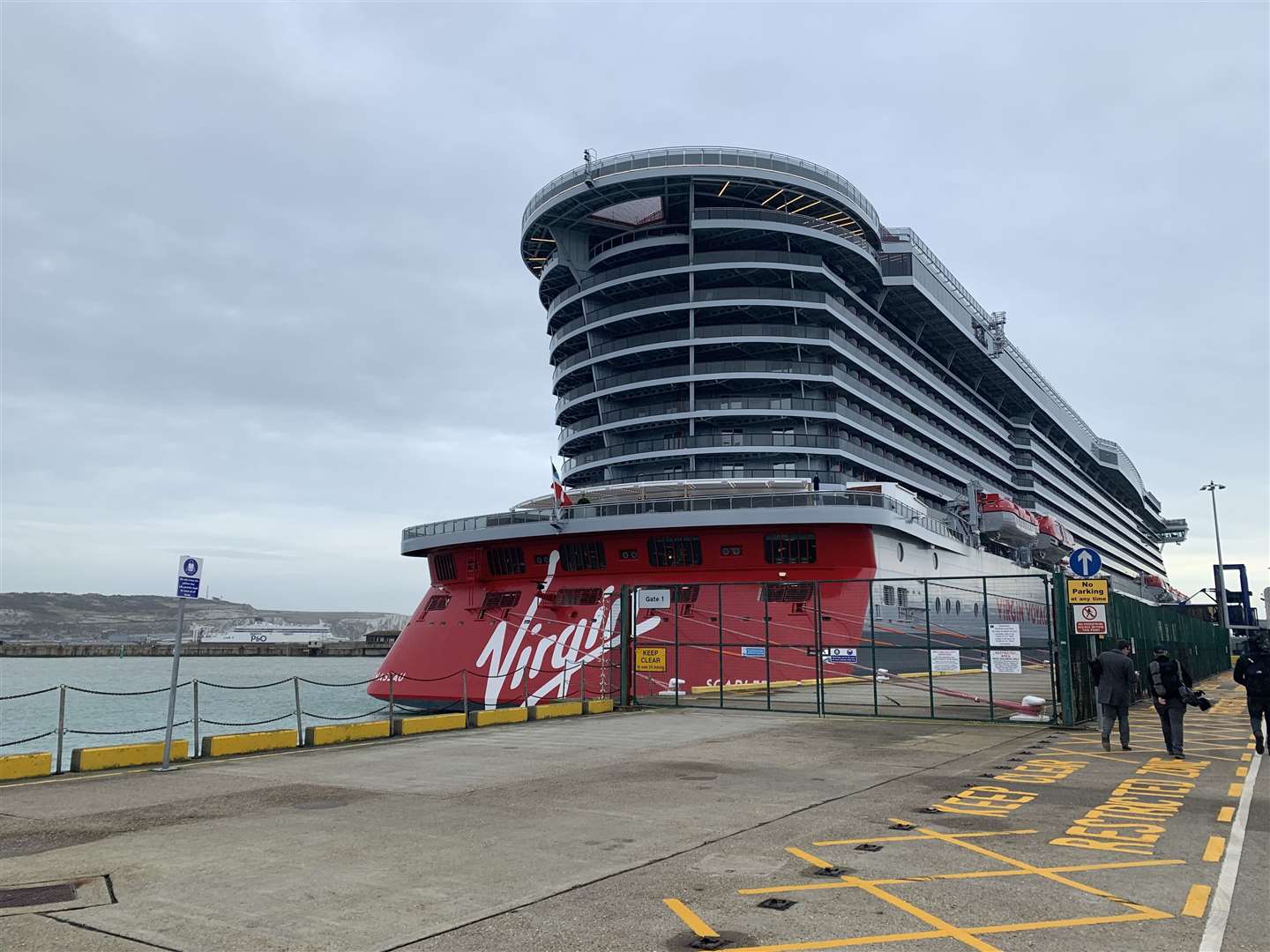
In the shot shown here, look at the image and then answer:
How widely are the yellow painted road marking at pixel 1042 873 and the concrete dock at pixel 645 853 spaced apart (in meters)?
0.03

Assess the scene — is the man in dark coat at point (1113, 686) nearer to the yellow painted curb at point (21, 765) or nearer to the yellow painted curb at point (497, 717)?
the yellow painted curb at point (497, 717)

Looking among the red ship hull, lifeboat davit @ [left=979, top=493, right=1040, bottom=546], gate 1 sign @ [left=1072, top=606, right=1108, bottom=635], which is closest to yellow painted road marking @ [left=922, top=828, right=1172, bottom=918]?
gate 1 sign @ [left=1072, top=606, right=1108, bottom=635]

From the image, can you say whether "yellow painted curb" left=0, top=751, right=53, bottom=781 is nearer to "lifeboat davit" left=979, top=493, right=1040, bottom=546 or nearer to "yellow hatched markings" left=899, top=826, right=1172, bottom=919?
"yellow hatched markings" left=899, top=826, right=1172, bottom=919

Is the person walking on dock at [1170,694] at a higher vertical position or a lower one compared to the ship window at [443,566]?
lower

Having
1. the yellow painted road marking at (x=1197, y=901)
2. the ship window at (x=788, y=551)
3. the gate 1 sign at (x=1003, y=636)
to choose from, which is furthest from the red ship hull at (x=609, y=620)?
the yellow painted road marking at (x=1197, y=901)

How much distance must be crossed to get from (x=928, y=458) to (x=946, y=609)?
1526cm

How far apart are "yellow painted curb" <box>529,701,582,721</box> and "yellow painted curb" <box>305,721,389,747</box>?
A: 4.27 m

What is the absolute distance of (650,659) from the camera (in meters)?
24.0

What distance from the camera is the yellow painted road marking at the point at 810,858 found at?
7586 millimetres

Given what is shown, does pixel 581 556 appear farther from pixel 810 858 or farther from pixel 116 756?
pixel 810 858

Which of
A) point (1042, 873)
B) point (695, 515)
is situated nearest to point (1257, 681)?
point (1042, 873)

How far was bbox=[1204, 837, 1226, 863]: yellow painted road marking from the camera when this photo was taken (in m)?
7.85

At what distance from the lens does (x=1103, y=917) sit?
6.11 metres

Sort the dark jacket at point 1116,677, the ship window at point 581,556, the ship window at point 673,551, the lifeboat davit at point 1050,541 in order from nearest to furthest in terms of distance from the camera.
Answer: the dark jacket at point 1116,677
the ship window at point 673,551
the ship window at point 581,556
the lifeboat davit at point 1050,541
